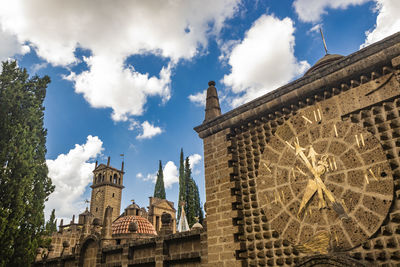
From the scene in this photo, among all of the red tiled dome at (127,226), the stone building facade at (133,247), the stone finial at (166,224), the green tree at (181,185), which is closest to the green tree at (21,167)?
the stone building facade at (133,247)

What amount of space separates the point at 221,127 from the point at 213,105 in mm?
1212

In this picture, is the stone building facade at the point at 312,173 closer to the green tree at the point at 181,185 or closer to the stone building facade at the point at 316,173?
the stone building facade at the point at 316,173

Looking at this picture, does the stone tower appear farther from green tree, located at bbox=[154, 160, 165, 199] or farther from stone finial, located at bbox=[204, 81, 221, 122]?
stone finial, located at bbox=[204, 81, 221, 122]

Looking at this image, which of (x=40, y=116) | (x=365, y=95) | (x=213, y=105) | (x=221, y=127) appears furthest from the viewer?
(x=40, y=116)

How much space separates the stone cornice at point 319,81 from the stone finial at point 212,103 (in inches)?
18.3

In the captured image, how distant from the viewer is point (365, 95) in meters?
6.11

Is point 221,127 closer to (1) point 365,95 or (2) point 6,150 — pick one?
(1) point 365,95

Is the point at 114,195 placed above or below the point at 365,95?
above

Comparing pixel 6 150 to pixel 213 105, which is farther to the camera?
pixel 6 150

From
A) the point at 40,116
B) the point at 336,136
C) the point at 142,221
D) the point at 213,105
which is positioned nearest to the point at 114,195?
the point at 142,221

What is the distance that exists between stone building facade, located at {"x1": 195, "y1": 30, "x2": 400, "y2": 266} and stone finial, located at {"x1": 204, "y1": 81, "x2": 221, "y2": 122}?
3.57 feet

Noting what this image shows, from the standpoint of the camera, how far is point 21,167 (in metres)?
13.0

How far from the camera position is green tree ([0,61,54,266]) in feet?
40.0

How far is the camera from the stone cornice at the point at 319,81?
19.7ft
